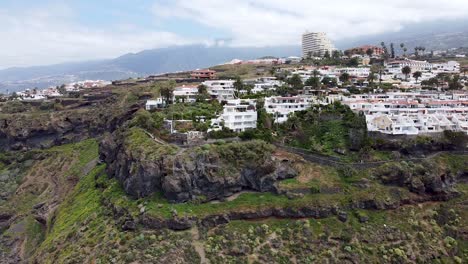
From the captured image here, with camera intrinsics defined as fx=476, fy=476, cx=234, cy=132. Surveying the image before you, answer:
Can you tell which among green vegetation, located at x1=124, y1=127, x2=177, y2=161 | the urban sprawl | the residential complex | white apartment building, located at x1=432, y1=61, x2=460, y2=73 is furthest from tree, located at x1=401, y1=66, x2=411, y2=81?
green vegetation, located at x1=124, y1=127, x2=177, y2=161

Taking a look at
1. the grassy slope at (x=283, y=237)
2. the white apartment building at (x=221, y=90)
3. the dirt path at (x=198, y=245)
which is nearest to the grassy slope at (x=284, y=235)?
the grassy slope at (x=283, y=237)

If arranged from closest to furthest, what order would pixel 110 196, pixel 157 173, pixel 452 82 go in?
pixel 157 173 → pixel 110 196 → pixel 452 82

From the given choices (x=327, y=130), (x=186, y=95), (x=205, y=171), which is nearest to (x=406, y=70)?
(x=327, y=130)

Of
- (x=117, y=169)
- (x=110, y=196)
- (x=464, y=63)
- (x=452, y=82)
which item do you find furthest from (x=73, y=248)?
(x=464, y=63)

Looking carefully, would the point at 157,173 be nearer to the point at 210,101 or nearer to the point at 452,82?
the point at 210,101

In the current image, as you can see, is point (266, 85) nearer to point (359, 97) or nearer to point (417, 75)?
point (359, 97)

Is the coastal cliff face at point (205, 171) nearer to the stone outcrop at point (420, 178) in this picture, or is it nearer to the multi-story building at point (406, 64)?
the stone outcrop at point (420, 178)
